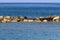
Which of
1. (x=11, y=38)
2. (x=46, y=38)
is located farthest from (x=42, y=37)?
(x=11, y=38)

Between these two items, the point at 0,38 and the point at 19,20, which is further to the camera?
the point at 19,20

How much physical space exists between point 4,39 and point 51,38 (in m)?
2.93

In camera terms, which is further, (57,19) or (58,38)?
(57,19)

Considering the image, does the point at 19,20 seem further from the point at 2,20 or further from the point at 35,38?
the point at 35,38

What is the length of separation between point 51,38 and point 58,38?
510mm

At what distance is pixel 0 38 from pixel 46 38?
2.80 meters

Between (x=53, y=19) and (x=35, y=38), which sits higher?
(x=35, y=38)

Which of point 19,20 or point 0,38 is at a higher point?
point 0,38

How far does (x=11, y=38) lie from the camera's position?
20.1 metres

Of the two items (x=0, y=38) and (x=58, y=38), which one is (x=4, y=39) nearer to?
(x=0, y=38)

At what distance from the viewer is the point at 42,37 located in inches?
815

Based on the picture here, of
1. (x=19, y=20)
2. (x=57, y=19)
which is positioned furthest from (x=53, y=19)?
(x=19, y=20)

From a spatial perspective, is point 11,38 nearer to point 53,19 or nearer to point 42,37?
point 42,37

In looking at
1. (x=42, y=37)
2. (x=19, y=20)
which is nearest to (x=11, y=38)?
(x=42, y=37)
